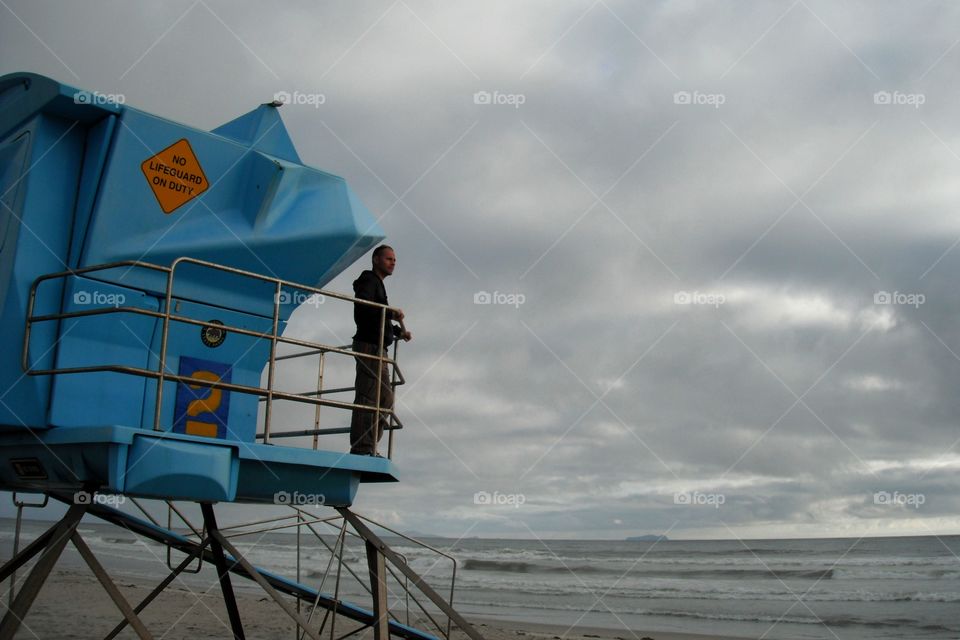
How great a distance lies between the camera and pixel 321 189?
8367 millimetres

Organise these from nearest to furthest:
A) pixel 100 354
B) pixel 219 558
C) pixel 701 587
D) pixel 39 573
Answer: pixel 39 573 → pixel 100 354 → pixel 219 558 → pixel 701 587

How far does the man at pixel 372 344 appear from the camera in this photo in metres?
7.95

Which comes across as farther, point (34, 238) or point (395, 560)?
point (395, 560)

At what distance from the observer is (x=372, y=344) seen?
325 inches

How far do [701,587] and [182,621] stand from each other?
20290mm

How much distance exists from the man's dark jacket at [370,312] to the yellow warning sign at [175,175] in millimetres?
1636

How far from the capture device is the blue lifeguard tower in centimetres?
659

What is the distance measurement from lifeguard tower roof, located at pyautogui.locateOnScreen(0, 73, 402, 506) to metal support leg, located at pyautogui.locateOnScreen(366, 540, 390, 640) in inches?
23.6

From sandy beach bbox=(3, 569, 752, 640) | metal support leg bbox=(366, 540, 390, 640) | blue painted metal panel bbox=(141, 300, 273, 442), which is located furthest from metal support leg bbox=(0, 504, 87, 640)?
sandy beach bbox=(3, 569, 752, 640)

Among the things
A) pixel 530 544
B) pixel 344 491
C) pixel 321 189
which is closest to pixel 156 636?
pixel 344 491

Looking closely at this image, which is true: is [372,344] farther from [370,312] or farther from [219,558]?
[219,558]

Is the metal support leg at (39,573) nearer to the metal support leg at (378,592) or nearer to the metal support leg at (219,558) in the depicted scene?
the metal support leg at (219,558)

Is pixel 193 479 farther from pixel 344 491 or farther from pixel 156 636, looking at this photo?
pixel 156 636

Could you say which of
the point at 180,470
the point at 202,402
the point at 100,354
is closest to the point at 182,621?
the point at 202,402
